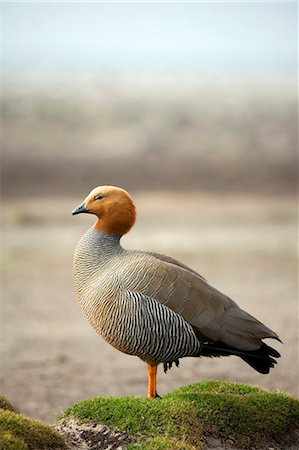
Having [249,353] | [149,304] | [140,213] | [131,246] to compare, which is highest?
[140,213]

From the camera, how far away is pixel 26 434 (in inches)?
317

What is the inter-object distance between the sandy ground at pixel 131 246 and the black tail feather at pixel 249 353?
4243 millimetres

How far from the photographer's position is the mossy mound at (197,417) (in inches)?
330

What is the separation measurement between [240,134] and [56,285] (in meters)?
18.1

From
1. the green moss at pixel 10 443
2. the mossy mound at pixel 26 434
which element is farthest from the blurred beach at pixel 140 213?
the green moss at pixel 10 443

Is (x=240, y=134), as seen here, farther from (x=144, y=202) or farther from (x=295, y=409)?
(x=295, y=409)

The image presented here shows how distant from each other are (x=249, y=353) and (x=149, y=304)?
3.06 feet

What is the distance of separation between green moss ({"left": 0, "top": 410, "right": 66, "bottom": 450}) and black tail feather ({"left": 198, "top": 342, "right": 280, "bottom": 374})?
1464 millimetres

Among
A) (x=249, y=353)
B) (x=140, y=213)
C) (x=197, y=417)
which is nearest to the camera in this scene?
(x=197, y=417)

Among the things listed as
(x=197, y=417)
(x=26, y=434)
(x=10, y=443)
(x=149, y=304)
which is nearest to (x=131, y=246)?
(x=149, y=304)

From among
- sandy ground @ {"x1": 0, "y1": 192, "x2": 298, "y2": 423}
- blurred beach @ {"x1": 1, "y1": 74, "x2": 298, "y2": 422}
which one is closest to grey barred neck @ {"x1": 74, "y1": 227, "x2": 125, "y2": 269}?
blurred beach @ {"x1": 1, "y1": 74, "x2": 298, "y2": 422}

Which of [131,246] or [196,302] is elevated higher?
[196,302]

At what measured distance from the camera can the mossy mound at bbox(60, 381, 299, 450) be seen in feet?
27.5

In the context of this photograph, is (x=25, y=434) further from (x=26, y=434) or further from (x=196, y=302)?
(x=196, y=302)
